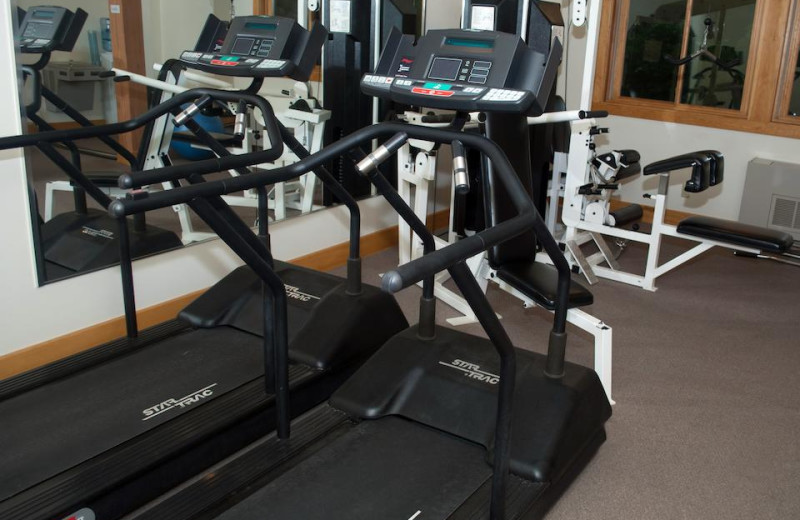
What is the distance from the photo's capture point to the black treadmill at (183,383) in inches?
87.0

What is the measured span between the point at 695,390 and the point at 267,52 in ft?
7.64

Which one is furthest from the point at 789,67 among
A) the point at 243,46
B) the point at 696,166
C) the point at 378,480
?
the point at 378,480

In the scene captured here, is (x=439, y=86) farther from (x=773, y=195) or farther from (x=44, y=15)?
(x=773, y=195)

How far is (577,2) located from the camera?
4.17 m

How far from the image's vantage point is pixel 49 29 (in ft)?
9.66

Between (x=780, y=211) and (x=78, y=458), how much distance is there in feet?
15.8

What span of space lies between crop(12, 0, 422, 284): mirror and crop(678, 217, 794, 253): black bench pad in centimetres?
203

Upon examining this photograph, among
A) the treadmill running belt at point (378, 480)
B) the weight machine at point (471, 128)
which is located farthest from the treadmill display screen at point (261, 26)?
the treadmill running belt at point (378, 480)

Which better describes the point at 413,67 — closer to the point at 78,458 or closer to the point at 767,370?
the point at 78,458

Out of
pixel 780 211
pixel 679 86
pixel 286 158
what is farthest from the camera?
pixel 679 86

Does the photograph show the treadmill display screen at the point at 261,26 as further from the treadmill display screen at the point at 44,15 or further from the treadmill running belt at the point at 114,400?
the treadmill running belt at the point at 114,400

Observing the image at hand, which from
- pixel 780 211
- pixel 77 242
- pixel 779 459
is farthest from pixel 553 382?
pixel 780 211

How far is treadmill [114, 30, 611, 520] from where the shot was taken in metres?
1.99

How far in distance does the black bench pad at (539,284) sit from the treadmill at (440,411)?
24 cm
